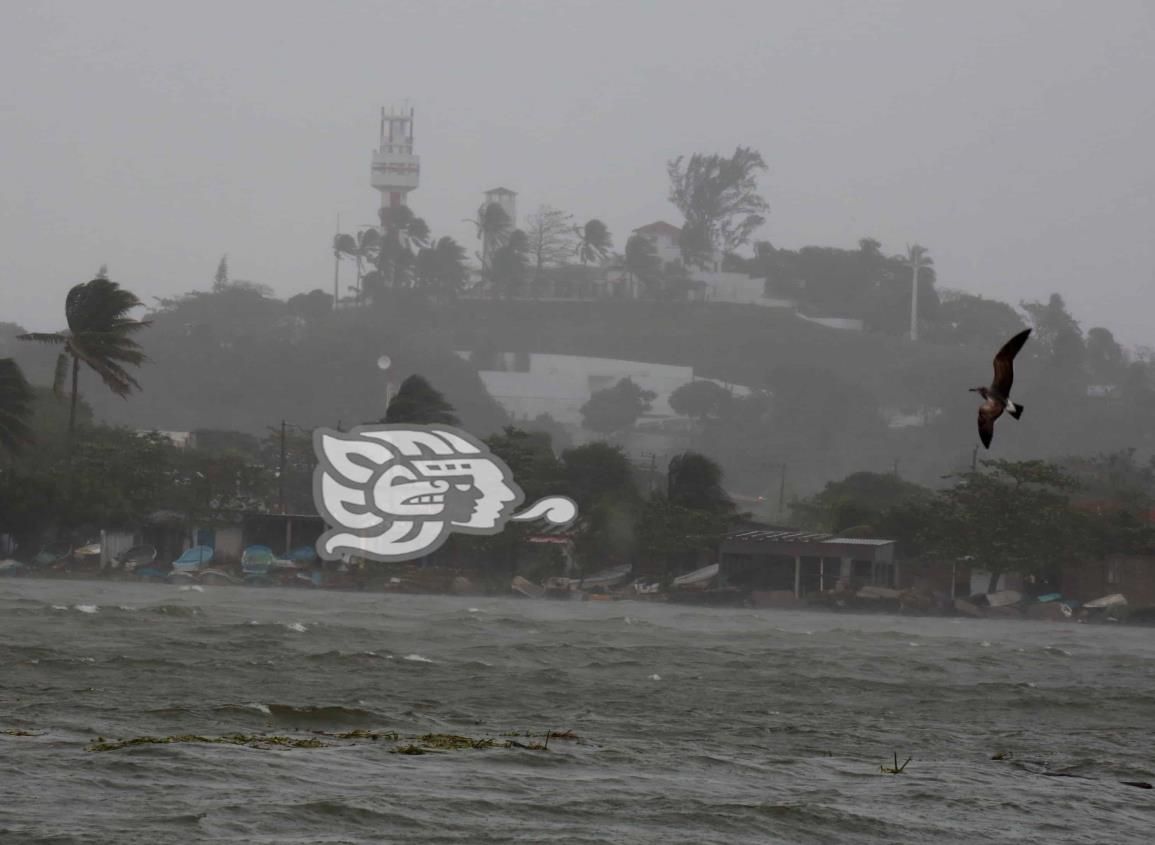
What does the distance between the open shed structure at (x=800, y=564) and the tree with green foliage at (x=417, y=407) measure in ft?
65.5

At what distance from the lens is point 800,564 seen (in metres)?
76.9

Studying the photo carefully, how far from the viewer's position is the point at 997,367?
1073 cm

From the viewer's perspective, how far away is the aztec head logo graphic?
8200 cm

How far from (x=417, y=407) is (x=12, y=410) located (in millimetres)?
20369

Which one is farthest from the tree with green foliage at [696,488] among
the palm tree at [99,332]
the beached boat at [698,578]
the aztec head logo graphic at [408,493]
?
the palm tree at [99,332]

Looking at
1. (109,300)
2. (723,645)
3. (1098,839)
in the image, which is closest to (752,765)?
(1098,839)

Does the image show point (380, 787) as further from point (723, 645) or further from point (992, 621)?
point (992, 621)

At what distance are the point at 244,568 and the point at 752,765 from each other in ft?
205

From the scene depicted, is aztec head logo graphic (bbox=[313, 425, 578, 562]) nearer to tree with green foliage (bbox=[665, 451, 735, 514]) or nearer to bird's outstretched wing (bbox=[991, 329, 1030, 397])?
tree with green foliage (bbox=[665, 451, 735, 514])

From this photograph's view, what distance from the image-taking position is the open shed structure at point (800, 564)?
7644cm

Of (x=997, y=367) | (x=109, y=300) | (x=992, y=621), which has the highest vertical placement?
(x=109, y=300)

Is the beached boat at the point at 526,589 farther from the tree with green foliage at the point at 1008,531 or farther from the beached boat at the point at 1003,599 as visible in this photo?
the beached boat at the point at 1003,599

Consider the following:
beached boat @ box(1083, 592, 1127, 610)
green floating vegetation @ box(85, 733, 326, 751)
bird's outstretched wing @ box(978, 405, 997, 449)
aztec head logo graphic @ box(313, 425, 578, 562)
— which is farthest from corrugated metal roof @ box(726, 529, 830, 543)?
bird's outstretched wing @ box(978, 405, 997, 449)

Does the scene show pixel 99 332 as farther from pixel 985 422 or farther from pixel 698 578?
pixel 985 422
